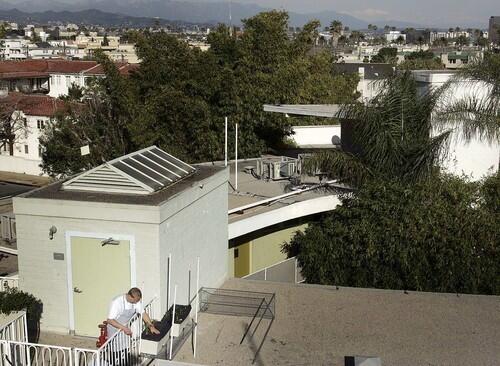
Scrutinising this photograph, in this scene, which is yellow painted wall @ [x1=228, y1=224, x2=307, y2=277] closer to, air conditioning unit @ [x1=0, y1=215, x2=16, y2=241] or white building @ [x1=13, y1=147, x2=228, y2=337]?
white building @ [x1=13, y1=147, x2=228, y2=337]

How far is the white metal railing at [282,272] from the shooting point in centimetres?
1424

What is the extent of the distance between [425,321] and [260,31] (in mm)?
17447

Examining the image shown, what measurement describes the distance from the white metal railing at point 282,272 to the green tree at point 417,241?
0.80 meters

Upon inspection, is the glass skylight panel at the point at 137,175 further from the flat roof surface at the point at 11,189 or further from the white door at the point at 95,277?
the flat roof surface at the point at 11,189

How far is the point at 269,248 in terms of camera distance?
15.3 meters

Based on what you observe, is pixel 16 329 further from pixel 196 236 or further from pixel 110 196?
pixel 196 236

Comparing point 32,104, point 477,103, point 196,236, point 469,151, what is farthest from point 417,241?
point 32,104

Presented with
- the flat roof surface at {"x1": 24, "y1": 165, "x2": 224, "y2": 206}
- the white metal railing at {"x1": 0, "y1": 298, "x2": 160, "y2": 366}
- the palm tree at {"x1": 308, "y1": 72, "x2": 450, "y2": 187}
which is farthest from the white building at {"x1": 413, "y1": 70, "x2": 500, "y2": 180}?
the white metal railing at {"x1": 0, "y1": 298, "x2": 160, "y2": 366}

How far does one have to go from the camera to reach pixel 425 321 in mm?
10305

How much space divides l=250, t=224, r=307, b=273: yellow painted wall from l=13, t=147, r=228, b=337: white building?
455 centimetres

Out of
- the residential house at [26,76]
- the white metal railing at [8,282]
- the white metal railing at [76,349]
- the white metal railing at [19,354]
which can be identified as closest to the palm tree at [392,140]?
the white metal railing at [76,349]

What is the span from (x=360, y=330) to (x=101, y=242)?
14.0ft

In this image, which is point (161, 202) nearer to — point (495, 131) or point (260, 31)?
point (495, 131)

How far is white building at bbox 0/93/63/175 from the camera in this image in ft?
132
